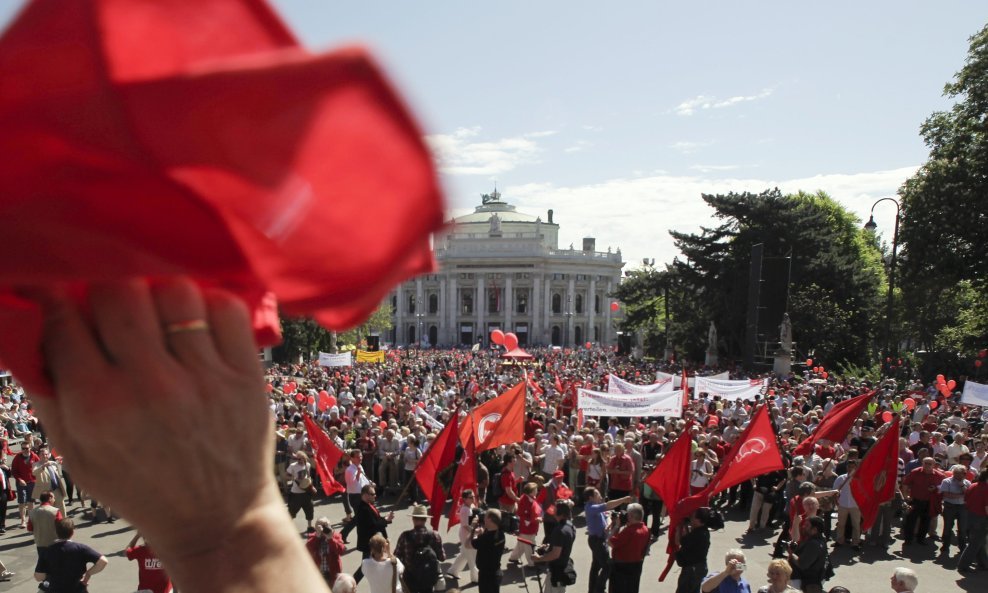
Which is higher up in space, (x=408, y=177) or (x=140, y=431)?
(x=408, y=177)

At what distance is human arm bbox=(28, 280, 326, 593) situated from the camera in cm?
84

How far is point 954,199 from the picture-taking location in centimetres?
2492

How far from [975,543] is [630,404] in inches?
217

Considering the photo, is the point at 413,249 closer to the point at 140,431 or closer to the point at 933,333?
the point at 140,431

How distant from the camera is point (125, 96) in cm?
67

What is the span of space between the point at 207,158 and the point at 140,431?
35cm

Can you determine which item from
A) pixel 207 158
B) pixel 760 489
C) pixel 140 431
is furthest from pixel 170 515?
pixel 760 489

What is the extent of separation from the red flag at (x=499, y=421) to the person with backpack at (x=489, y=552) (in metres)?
2.79

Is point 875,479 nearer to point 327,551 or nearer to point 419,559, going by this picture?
point 419,559

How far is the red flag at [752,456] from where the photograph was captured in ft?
25.4

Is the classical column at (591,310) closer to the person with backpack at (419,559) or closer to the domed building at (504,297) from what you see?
the domed building at (504,297)

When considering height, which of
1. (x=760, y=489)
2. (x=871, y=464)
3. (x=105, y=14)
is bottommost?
(x=760, y=489)

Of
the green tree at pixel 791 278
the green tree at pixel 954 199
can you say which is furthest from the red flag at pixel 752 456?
the green tree at pixel 791 278

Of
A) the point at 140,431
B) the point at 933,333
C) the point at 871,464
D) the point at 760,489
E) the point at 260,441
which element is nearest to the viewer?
the point at 140,431
